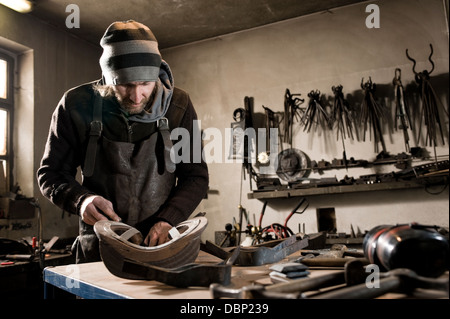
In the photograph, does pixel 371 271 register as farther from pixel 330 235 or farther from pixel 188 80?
pixel 188 80

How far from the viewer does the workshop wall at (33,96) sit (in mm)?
4180

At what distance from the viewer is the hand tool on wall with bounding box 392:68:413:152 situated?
12.8 ft

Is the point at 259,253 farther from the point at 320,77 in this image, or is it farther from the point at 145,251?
the point at 320,77

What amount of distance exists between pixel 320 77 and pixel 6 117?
3.87m

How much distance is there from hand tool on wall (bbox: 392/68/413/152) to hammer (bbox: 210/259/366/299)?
3.51 metres

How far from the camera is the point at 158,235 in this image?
135 centimetres

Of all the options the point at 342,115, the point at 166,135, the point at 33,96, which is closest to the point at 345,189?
the point at 342,115

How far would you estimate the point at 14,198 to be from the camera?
3916 mm

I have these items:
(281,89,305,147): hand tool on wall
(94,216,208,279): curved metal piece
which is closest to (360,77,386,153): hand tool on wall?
(281,89,305,147): hand tool on wall

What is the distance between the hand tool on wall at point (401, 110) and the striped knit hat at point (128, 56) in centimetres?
315

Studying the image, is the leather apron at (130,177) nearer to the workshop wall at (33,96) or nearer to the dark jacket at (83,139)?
the dark jacket at (83,139)

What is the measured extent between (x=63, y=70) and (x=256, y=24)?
2675 millimetres

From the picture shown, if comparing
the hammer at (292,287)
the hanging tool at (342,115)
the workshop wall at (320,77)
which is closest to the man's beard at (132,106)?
the hammer at (292,287)
